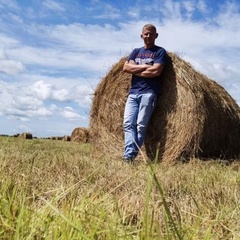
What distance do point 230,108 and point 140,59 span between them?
1.67 metres

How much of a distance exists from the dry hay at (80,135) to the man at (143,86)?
6.57 m

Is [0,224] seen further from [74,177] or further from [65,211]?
[74,177]

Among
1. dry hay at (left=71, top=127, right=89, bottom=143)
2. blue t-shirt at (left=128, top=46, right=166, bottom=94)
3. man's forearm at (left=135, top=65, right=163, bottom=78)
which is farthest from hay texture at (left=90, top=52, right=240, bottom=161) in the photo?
dry hay at (left=71, top=127, right=89, bottom=143)

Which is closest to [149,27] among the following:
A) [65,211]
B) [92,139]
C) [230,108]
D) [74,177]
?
[230,108]

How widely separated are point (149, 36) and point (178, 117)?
117 cm

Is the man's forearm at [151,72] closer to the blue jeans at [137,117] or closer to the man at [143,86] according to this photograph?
the man at [143,86]

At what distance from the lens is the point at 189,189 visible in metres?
2.57

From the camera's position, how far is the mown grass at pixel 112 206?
1.10 m

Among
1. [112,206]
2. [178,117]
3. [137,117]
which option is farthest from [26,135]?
[112,206]

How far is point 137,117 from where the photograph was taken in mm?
6156

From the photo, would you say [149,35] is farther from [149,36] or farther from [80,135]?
[80,135]

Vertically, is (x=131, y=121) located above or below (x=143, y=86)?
below

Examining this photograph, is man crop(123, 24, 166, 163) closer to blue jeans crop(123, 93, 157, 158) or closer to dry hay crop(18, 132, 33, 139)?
blue jeans crop(123, 93, 157, 158)

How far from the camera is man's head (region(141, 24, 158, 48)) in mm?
6055
